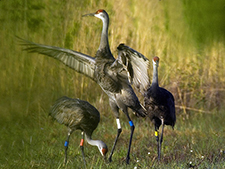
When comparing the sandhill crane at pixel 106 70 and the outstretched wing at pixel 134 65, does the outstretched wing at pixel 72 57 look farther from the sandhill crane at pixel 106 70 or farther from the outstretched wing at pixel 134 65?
the outstretched wing at pixel 134 65

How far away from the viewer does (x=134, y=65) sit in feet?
15.3

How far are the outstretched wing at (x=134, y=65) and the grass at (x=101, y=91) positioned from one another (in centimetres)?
108

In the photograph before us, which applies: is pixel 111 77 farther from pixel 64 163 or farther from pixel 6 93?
pixel 6 93

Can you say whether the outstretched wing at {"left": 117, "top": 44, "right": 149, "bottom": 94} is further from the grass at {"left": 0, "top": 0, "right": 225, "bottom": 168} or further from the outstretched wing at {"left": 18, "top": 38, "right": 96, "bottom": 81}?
the grass at {"left": 0, "top": 0, "right": 225, "bottom": 168}

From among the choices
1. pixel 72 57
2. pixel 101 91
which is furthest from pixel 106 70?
pixel 101 91

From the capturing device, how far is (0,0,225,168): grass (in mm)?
5492

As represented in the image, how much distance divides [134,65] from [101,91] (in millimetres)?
3143

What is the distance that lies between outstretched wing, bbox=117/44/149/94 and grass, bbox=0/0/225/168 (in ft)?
3.53

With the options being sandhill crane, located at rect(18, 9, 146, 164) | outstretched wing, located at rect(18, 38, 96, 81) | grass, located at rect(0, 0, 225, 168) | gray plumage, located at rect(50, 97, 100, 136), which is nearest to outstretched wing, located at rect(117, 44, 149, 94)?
sandhill crane, located at rect(18, 9, 146, 164)

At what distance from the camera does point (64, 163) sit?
16.3 feet

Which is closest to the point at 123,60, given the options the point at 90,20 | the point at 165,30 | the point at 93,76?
the point at 93,76

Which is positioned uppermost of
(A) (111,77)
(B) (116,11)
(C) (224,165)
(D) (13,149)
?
(B) (116,11)

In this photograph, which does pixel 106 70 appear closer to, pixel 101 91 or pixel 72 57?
pixel 72 57

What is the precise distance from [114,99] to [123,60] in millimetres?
895
